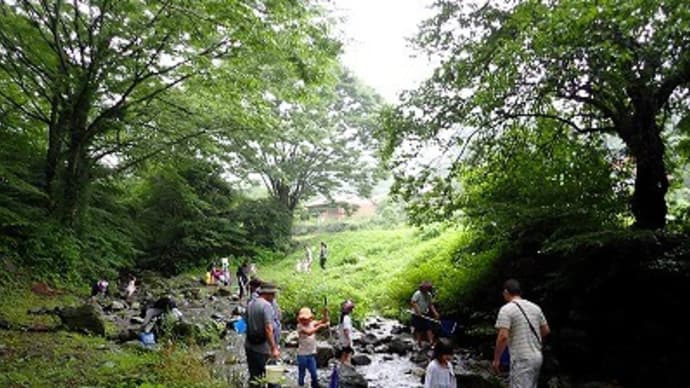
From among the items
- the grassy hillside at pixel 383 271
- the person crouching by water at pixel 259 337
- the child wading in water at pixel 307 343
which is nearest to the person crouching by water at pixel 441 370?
the person crouching by water at pixel 259 337

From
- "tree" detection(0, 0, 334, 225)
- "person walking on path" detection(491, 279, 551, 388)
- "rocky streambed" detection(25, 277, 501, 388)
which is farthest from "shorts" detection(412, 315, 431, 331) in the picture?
"tree" detection(0, 0, 334, 225)

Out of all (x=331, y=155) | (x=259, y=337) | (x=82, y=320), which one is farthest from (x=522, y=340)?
(x=331, y=155)

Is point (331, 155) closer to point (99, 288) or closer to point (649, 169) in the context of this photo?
point (99, 288)

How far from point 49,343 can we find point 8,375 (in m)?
2.53

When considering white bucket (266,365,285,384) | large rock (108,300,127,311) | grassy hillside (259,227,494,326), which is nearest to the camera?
white bucket (266,365,285,384)

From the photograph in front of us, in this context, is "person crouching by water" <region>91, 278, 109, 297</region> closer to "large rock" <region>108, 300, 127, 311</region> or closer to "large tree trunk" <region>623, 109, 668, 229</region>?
"large rock" <region>108, 300, 127, 311</region>

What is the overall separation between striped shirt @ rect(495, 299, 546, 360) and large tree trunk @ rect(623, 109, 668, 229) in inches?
175

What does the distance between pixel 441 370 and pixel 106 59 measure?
1407 centimetres

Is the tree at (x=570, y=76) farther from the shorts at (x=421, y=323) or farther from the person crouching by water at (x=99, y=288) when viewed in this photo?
the person crouching by water at (x=99, y=288)

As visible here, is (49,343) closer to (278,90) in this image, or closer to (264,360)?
(264,360)

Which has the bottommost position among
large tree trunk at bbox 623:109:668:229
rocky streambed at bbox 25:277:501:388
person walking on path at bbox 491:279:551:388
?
rocky streambed at bbox 25:277:501:388

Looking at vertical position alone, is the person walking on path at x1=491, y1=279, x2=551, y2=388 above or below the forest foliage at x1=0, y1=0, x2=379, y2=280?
below

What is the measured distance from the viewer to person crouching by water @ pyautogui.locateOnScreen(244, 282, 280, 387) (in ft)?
22.3

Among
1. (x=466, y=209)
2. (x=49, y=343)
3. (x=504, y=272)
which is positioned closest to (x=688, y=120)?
(x=466, y=209)
